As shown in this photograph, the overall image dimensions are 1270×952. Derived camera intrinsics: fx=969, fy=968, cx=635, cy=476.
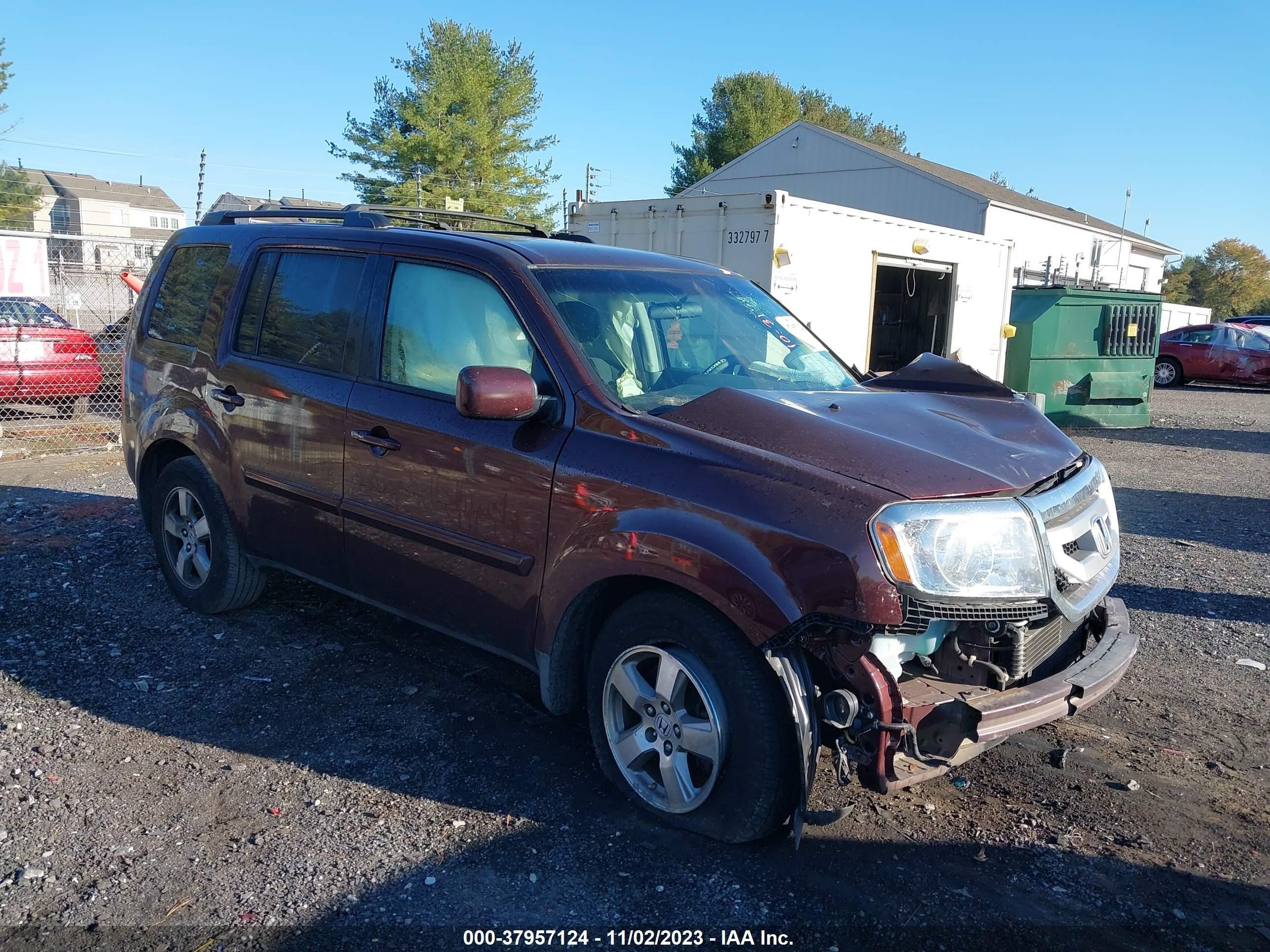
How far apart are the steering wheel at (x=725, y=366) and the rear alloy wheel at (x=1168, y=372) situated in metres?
23.4

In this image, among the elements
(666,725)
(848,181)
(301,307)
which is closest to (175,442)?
(301,307)

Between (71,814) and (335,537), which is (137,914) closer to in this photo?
(71,814)

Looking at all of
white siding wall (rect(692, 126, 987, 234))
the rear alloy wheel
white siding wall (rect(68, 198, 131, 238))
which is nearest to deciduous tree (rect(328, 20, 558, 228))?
white siding wall (rect(692, 126, 987, 234))

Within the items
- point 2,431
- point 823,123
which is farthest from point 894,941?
point 823,123

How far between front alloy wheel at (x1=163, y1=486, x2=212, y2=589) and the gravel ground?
0.25m

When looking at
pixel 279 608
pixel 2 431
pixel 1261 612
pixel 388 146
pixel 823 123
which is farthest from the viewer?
pixel 823 123

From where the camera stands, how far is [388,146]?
118ft

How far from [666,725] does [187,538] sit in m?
3.22

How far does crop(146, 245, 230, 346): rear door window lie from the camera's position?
501cm

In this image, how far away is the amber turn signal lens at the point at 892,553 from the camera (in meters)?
2.72

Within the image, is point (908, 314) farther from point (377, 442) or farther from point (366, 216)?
point (377, 442)

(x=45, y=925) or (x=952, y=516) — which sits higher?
(x=952, y=516)

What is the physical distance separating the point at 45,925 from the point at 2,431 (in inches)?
374

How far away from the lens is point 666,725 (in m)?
3.20
